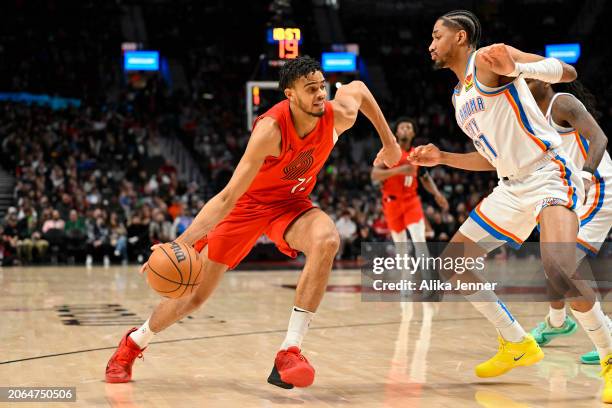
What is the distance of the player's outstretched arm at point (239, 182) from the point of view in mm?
4246

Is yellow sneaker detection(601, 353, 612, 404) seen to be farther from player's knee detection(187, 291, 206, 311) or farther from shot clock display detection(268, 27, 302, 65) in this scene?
shot clock display detection(268, 27, 302, 65)

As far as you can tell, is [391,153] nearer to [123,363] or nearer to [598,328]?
[598,328]

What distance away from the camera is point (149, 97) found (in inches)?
959

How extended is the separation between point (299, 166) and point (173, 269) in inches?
38.4

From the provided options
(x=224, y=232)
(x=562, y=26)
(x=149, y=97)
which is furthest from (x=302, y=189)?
(x=562, y=26)

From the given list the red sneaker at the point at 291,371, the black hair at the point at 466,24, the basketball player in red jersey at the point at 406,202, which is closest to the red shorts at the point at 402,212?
the basketball player in red jersey at the point at 406,202

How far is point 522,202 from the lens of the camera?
478cm

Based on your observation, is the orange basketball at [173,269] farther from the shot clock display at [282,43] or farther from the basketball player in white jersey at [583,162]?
the shot clock display at [282,43]

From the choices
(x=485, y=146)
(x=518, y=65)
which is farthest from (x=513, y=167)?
(x=518, y=65)

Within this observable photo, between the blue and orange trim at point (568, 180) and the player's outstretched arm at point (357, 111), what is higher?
the player's outstretched arm at point (357, 111)

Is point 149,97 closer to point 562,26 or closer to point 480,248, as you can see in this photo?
point 562,26

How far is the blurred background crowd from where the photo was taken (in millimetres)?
16609

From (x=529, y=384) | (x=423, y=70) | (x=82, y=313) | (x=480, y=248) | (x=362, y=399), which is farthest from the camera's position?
(x=423, y=70)

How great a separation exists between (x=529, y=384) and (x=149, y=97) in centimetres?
2087
